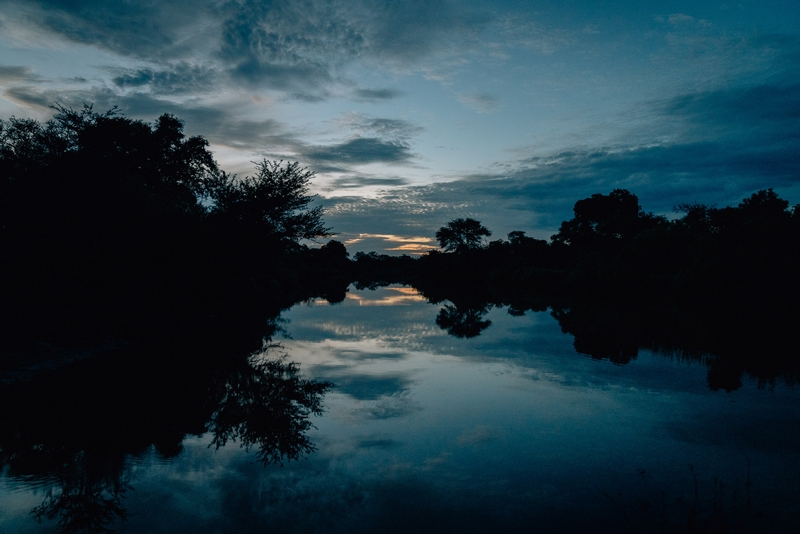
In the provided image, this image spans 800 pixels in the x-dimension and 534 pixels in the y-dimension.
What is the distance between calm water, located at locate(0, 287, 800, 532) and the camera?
18.7 feet

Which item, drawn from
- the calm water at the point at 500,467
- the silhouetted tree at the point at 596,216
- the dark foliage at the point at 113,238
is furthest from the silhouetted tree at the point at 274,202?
the silhouetted tree at the point at 596,216

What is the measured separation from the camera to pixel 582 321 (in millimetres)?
27344

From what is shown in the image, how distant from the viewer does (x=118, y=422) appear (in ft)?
30.3

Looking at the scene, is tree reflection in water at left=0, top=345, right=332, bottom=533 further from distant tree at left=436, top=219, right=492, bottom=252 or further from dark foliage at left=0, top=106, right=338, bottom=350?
distant tree at left=436, top=219, right=492, bottom=252

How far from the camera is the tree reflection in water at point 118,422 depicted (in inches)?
257

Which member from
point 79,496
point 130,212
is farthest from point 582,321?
point 79,496

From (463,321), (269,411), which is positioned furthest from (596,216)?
(269,411)

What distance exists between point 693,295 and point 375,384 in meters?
37.1

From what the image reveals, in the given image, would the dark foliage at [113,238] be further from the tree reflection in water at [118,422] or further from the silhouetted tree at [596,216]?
the silhouetted tree at [596,216]

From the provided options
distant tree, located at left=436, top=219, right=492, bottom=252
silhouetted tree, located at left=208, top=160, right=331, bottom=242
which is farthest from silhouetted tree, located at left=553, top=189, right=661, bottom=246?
silhouetted tree, located at left=208, top=160, right=331, bottom=242

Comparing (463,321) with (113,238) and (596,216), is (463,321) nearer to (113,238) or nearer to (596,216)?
(113,238)

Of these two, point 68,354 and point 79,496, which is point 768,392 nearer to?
point 79,496

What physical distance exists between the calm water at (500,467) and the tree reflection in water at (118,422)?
0.82ft

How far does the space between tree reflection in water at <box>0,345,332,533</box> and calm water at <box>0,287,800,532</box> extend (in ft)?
0.82
